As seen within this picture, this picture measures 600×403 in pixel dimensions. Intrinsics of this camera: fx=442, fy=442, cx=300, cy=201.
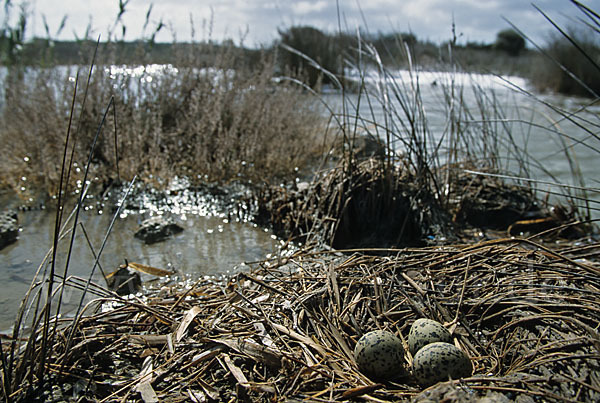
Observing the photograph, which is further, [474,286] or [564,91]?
[564,91]

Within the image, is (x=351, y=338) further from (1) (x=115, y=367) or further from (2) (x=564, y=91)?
(2) (x=564, y=91)

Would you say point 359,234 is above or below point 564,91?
below

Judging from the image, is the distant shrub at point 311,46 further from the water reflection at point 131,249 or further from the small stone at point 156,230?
the small stone at point 156,230

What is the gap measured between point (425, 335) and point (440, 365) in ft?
0.63

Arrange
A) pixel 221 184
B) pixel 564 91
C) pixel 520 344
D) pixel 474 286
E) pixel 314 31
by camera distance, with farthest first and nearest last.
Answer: pixel 564 91, pixel 314 31, pixel 221 184, pixel 474 286, pixel 520 344

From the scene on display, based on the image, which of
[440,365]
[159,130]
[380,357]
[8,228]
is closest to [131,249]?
[8,228]

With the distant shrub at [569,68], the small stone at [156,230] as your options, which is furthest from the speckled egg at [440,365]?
the distant shrub at [569,68]

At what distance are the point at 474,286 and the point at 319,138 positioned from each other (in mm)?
5490

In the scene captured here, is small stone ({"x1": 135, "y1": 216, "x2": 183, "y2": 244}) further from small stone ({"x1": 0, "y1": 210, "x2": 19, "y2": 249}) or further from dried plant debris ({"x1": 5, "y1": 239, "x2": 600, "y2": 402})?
dried plant debris ({"x1": 5, "y1": 239, "x2": 600, "y2": 402})

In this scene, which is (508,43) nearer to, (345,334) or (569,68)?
(569,68)

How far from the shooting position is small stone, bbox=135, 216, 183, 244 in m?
3.47

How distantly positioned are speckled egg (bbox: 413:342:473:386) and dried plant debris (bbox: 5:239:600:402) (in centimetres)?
5

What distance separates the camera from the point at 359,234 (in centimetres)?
348

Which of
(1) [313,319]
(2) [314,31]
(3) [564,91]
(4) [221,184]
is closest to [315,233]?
(1) [313,319]
